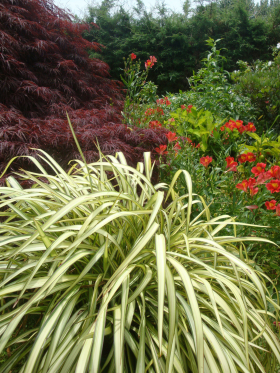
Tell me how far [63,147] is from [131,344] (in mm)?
1250

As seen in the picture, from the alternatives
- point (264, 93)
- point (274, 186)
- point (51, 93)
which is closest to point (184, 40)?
point (264, 93)

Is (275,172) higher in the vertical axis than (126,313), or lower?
higher

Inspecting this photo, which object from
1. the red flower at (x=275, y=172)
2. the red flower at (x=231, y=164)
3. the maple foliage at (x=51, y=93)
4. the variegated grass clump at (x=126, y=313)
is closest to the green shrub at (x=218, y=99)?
the maple foliage at (x=51, y=93)

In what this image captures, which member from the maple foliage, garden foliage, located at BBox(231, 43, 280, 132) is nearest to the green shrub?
garden foliage, located at BBox(231, 43, 280, 132)

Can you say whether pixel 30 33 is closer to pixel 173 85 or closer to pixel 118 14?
pixel 173 85

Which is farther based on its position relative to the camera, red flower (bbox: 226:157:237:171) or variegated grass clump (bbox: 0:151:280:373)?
red flower (bbox: 226:157:237:171)

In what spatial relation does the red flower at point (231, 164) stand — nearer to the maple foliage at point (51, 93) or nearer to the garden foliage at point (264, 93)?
the maple foliage at point (51, 93)

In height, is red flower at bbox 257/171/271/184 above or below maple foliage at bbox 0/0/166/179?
below

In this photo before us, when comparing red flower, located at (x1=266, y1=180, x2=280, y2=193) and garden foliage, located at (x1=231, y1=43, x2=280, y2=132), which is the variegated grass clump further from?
garden foliage, located at (x1=231, y1=43, x2=280, y2=132)

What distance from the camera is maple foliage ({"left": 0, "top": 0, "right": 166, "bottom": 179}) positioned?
162 centimetres

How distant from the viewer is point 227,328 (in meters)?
0.88

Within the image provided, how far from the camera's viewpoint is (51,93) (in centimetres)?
216

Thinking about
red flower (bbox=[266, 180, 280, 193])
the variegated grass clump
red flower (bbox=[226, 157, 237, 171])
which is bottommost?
the variegated grass clump

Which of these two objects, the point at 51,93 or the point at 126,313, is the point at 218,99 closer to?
the point at 51,93
